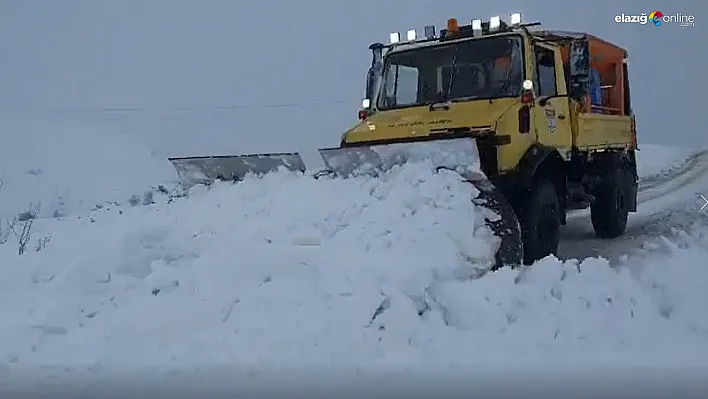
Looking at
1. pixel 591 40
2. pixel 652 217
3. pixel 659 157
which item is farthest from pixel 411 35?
pixel 659 157

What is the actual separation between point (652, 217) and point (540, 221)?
17.1 ft

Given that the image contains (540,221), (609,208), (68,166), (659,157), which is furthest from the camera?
(659,157)

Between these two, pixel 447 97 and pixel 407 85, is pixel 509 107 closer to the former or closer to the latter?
pixel 447 97

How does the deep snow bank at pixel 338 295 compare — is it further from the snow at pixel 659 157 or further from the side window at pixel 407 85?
the snow at pixel 659 157

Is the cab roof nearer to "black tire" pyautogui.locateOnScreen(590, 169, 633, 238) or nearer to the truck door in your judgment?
the truck door

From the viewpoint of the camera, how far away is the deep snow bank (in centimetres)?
365

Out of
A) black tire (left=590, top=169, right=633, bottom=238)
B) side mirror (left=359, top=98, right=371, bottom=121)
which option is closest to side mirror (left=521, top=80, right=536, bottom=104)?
side mirror (left=359, top=98, right=371, bottom=121)

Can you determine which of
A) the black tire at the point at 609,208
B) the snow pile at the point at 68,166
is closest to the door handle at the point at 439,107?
the black tire at the point at 609,208

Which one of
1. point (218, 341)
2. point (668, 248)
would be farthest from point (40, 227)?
point (668, 248)

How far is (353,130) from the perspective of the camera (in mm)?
7141

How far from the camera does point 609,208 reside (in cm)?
907

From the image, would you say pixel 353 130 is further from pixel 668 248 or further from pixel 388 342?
pixel 388 342

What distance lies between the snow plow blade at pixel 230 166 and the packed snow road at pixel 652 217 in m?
3.10

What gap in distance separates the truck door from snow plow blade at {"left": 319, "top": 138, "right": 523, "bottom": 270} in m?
1.28
